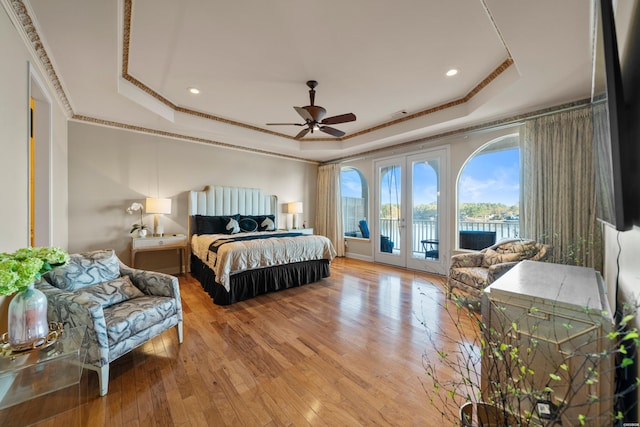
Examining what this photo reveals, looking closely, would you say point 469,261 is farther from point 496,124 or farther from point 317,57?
point 317,57

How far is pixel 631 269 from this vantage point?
1.14m

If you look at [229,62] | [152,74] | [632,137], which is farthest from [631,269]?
[152,74]

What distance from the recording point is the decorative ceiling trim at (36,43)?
6.09ft

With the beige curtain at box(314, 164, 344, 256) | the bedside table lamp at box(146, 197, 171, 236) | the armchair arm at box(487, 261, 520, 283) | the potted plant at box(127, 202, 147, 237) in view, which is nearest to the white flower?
the potted plant at box(127, 202, 147, 237)

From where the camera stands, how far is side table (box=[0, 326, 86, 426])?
1.26 meters

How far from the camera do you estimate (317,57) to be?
271 cm

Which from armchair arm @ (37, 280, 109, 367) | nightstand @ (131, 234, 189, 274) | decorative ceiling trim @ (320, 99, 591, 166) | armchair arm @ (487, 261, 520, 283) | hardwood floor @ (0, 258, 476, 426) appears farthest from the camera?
nightstand @ (131, 234, 189, 274)

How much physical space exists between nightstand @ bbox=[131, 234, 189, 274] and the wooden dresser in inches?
179

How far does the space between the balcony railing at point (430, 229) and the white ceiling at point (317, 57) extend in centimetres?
164

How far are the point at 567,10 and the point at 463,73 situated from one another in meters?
1.22

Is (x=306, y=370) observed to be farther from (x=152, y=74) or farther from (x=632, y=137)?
(x=152, y=74)

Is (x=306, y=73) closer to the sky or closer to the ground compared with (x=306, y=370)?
closer to the sky

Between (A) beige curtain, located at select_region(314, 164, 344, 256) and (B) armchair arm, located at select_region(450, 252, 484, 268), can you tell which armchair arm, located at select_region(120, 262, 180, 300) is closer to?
(B) armchair arm, located at select_region(450, 252, 484, 268)

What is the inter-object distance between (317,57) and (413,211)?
3.46 metres
